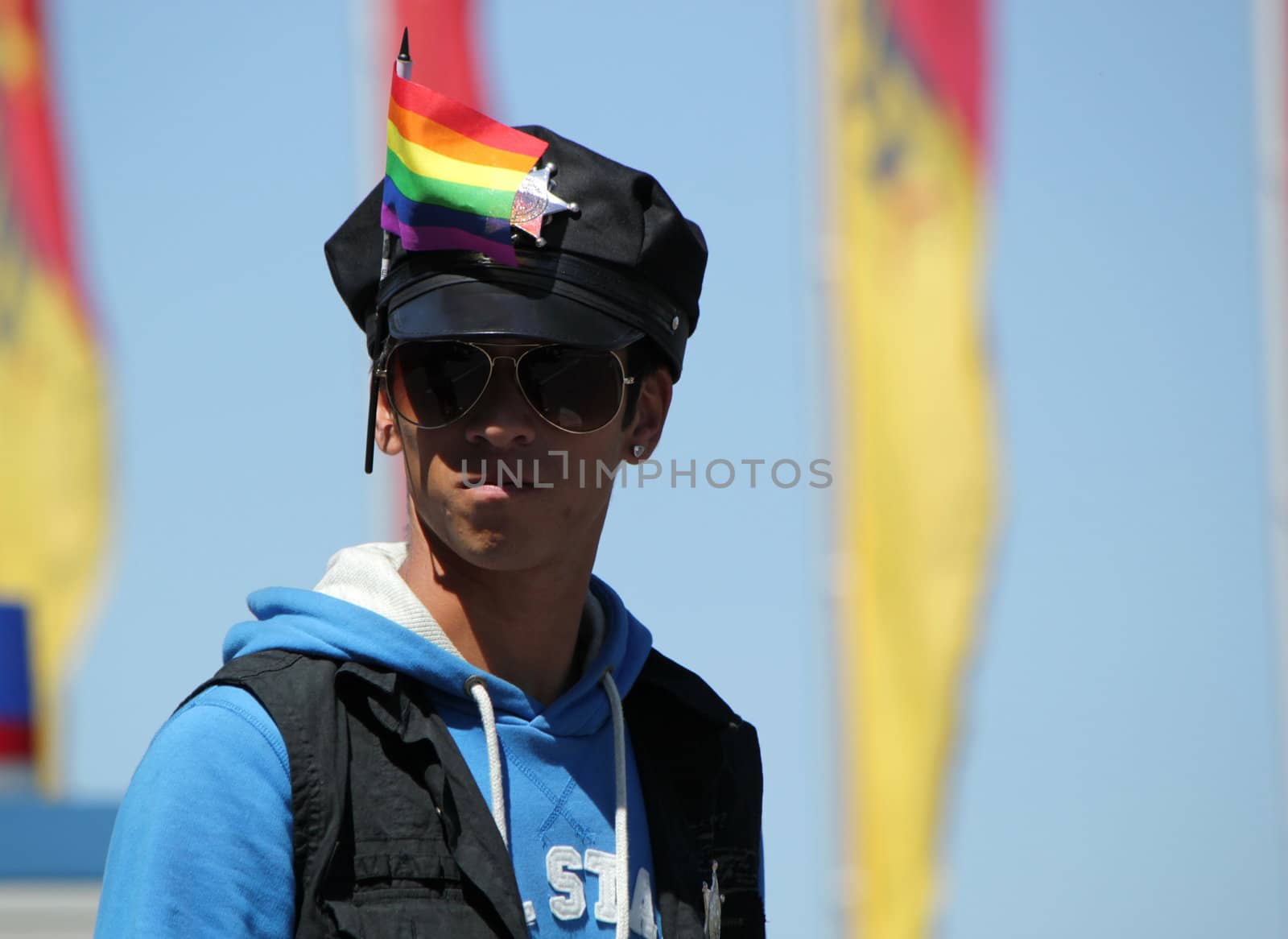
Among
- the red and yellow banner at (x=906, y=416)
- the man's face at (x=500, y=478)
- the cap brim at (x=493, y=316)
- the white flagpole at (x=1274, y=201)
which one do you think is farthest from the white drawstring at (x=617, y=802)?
the white flagpole at (x=1274, y=201)

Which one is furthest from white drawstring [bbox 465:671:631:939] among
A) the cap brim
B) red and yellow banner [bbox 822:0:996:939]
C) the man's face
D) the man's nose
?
red and yellow banner [bbox 822:0:996:939]

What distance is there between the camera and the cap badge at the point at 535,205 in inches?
71.2

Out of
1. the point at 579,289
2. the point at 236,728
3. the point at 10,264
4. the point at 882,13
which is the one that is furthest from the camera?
the point at 10,264

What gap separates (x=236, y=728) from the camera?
1586 millimetres

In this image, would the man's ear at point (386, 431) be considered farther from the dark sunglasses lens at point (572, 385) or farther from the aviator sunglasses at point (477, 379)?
the dark sunglasses lens at point (572, 385)

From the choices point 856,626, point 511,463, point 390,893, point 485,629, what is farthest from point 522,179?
point 856,626

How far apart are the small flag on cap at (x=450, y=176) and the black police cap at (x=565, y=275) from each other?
3cm

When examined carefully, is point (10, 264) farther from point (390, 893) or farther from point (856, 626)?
point (390, 893)

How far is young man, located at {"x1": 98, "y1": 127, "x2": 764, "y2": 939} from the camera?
1560 millimetres

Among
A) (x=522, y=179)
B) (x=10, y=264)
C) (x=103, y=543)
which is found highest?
(x=10, y=264)

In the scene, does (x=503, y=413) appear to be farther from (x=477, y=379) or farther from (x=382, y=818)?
(x=382, y=818)

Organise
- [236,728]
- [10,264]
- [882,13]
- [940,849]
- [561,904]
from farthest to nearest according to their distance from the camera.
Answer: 1. [10,264]
2. [882,13]
3. [940,849]
4. [561,904]
5. [236,728]

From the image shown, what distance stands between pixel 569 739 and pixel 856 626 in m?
4.44

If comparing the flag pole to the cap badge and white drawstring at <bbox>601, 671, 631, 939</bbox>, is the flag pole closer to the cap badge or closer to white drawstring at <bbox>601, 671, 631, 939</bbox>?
the cap badge
